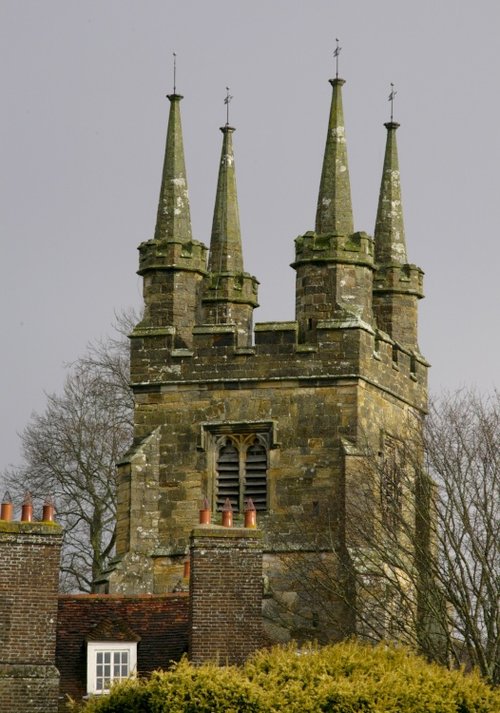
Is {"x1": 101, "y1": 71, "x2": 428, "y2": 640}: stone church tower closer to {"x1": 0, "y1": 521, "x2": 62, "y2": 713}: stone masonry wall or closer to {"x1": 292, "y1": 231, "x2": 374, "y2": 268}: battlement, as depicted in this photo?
{"x1": 292, "y1": 231, "x2": 374, "y2": 268}: battlement

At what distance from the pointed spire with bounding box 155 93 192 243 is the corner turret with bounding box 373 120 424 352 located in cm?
463

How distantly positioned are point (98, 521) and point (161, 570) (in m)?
10.7

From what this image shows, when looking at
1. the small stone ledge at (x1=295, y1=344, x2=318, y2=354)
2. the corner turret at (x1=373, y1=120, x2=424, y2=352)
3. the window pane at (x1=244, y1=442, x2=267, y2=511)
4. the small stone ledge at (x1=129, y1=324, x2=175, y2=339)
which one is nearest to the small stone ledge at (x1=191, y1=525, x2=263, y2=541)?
the window pane at (x1=244, y1=442, x2=267, y2=511)

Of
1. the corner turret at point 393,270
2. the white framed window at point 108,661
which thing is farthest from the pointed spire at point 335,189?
the white framed window at point 108,661

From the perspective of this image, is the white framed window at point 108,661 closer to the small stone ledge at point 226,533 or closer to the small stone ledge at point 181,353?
the small stone ledge at point 226,533

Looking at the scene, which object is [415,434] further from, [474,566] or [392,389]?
[474,566]

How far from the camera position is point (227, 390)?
2135 inches

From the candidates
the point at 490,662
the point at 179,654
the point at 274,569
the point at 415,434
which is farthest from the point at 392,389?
the point at 179,654

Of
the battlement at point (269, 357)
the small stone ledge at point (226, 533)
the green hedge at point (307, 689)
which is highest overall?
the battlement at point (269, 357)

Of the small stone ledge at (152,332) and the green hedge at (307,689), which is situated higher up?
the small stone ledge at (152,332)

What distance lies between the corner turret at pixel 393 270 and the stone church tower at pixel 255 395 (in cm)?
207

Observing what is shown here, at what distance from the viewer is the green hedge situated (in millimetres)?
35250

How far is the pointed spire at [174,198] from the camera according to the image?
55.6 meters

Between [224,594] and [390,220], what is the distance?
20.2 meters
